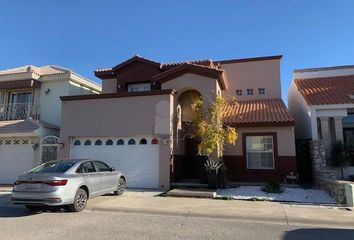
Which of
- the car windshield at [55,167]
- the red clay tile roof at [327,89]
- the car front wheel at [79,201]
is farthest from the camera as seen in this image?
the red clay tile roof at [327,89]

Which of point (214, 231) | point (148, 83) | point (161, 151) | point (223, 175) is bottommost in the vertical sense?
point (214, 231)

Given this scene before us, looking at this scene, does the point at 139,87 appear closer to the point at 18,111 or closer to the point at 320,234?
the point at 18,111

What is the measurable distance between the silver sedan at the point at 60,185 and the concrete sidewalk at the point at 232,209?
660mm

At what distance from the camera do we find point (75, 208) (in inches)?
388

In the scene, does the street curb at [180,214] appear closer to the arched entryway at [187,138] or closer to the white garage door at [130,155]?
the white garage door at [130,155]

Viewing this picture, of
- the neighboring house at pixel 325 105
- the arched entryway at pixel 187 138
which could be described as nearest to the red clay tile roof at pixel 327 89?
the neighboring house at pixel 325 105

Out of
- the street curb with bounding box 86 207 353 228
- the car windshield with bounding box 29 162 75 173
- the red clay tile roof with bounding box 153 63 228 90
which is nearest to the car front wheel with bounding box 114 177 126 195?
the street curb with bounding box 86 207 353 228

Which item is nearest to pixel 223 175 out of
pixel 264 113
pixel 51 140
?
pixel 264 113

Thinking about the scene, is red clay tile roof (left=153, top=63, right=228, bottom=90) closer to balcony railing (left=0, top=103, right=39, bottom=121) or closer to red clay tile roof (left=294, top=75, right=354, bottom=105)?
red clay tile roof (left=294, top=75, right=354, bottom=105)

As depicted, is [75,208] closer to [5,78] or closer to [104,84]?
[104,84]

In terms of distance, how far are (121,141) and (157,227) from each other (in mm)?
8430

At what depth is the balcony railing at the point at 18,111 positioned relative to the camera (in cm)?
2044

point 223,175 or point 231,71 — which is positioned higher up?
point 231,71

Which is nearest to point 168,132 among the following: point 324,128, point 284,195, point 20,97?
point 284,195
